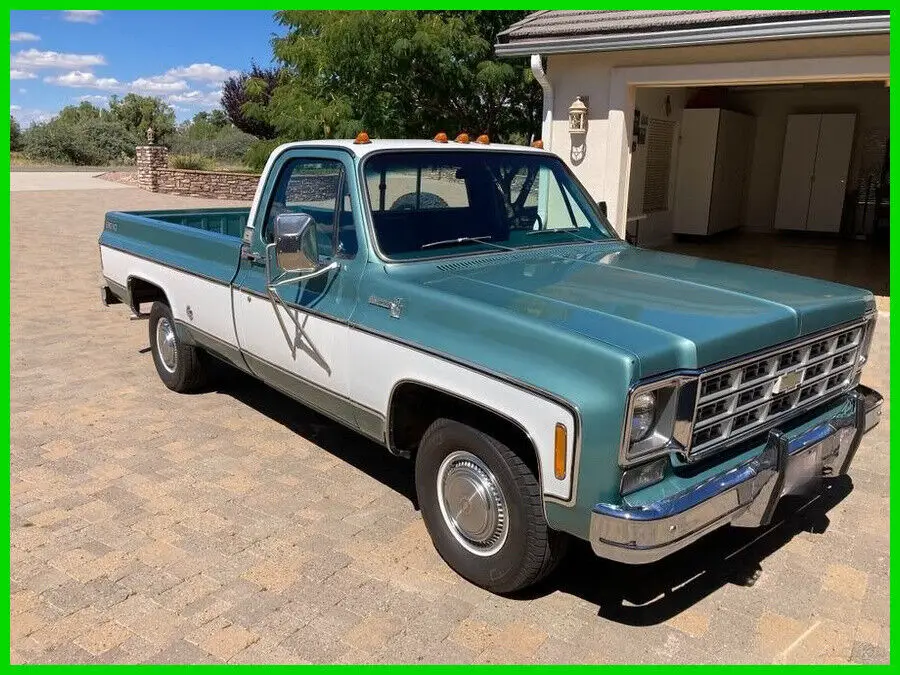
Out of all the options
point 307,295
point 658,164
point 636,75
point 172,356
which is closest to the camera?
point 307,295

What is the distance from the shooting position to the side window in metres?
3.98

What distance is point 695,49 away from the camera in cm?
895

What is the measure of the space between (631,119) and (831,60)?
2473 millimetres

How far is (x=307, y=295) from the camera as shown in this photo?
409 cm

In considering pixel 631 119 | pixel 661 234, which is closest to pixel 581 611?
pixel 631 119

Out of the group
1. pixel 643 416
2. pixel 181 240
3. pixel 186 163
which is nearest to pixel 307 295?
pixel 181 240

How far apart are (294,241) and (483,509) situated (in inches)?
60.3

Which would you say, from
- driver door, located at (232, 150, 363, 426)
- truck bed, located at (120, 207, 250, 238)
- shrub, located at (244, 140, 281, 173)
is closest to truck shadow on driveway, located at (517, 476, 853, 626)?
driver door, located at (232, 150, 363, 426)

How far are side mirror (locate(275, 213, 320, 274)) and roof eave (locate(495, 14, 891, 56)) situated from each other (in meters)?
6.22

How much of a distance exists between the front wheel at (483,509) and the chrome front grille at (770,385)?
69 centimetres

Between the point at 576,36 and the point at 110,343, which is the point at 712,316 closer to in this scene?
the point at 110,343

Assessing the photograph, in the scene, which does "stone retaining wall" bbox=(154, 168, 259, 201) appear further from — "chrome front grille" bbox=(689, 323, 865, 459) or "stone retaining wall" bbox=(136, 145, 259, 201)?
"chrome front grille" bbox=(689, 323, 865, 459)

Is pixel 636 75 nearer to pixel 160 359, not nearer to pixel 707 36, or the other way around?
pixel 707 36

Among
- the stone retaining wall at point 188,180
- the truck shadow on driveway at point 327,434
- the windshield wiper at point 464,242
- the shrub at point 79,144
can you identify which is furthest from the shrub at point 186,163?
the windshield wiper at point 464,242
